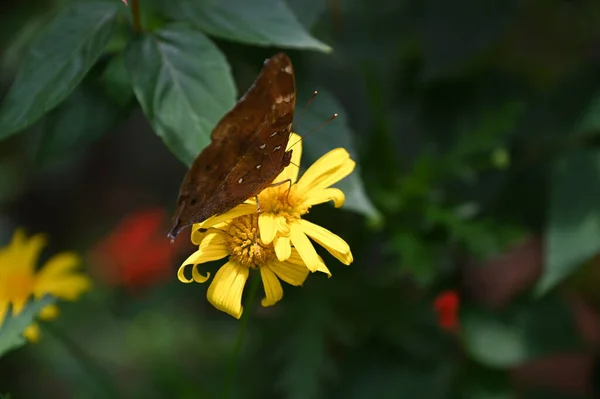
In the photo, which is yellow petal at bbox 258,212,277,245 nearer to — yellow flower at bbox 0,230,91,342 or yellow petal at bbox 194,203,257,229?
yellow petal at bbox 194,203,257,229

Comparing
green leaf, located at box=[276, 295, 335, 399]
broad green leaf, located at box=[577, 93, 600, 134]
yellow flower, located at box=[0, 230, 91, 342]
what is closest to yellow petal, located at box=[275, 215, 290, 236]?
green leaf, located at box=[276, 295, 335, 399]

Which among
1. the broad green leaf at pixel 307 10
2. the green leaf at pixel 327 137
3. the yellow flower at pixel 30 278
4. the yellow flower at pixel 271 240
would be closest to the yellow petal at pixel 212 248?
the yellow flower at pixel 271 240

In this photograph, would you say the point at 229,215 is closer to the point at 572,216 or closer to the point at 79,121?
the point at 79,121

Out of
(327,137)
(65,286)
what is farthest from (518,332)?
(65,286)

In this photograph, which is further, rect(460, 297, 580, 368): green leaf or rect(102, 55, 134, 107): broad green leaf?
rect(460, 297, 580, 368): green leaf

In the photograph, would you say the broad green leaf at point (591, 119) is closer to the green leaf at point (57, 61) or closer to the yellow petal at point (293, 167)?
the yellow petal at point (293, 167)

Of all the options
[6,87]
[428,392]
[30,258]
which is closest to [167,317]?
[30,258]
